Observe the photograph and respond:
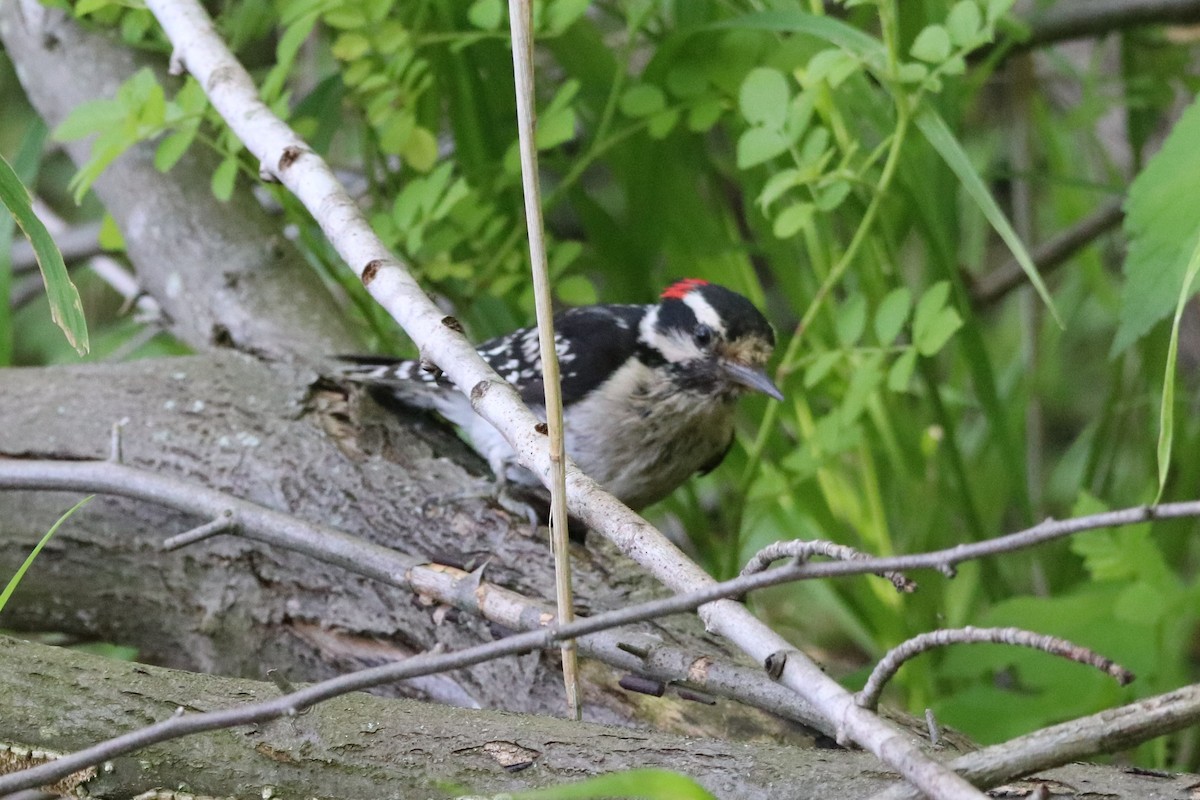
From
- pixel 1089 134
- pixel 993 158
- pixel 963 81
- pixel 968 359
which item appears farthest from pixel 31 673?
pixel 993 158

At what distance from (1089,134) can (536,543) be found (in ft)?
7.97

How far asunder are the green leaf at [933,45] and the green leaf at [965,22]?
0.02 metres

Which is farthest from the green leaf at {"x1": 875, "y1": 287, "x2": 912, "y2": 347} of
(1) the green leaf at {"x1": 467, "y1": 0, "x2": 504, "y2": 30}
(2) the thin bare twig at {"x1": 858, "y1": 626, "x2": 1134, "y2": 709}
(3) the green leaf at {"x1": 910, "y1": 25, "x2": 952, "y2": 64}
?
(2) the thin bare twig at {"x1": 858, "y1": 626, "x2": 1134, "y2": 709}

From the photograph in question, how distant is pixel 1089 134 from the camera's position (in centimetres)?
357

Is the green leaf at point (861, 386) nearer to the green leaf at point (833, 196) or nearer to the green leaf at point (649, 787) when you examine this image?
the green leaf at point (833, 196)

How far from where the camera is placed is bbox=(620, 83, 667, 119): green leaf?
2.51 metres

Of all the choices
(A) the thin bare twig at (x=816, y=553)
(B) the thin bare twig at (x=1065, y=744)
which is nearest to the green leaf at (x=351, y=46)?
(A) the thin bare twig at (x=816, y=553)

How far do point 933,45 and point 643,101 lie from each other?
26.2 inches

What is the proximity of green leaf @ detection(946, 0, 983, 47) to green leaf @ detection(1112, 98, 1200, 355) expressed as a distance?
0.37m

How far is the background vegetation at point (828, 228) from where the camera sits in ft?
7.20

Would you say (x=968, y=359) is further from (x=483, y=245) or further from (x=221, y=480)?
(x=221, y=480)

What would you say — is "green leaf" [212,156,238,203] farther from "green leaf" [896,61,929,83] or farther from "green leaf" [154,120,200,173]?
"green leaf" [896,61,929,83]

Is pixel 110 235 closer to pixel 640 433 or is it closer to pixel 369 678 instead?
pixel 640 433

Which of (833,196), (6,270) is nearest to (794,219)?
(833,196)
